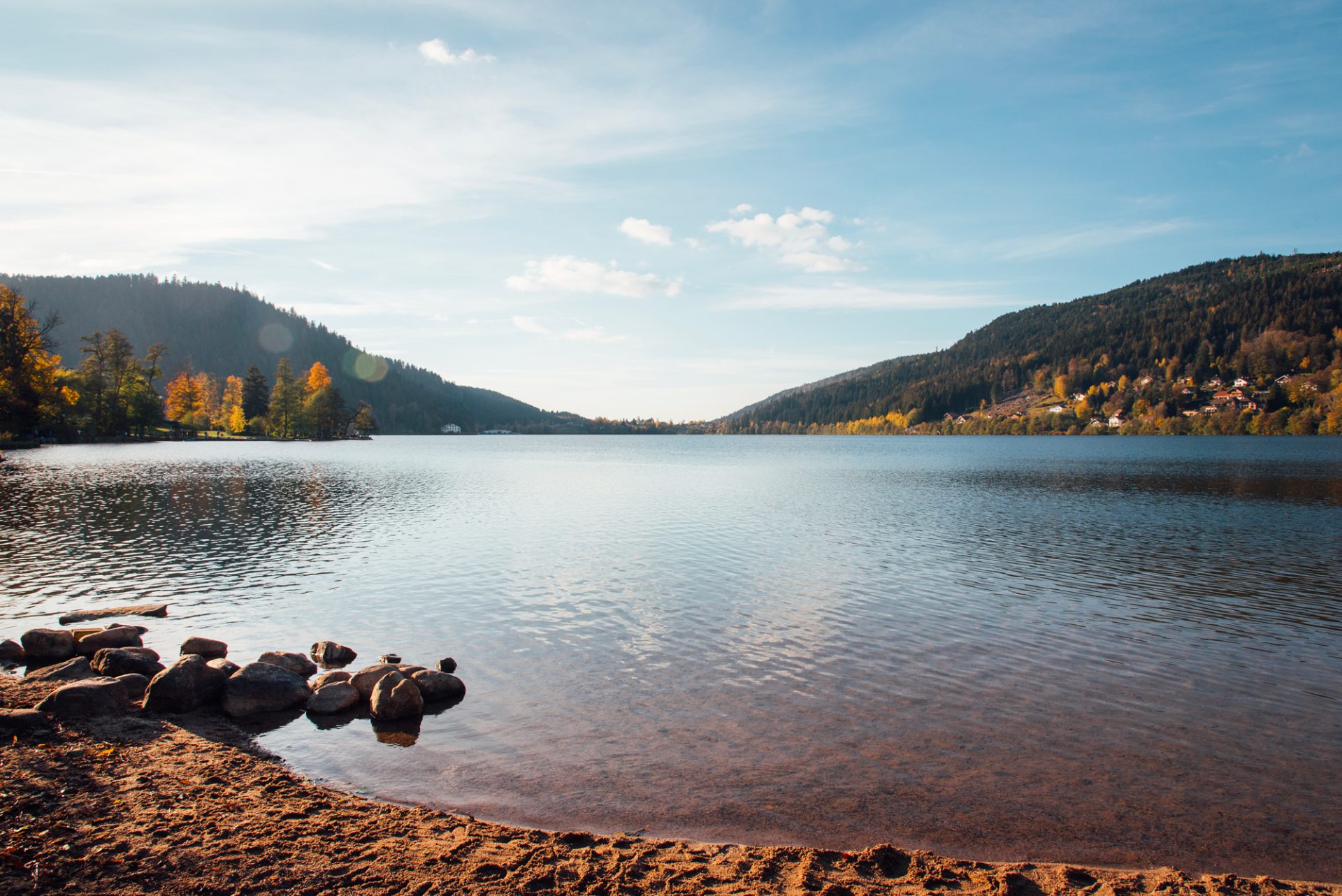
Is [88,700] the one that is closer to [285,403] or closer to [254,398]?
[285,403]

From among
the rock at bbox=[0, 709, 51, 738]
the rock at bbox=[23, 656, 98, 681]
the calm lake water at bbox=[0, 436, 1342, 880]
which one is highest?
the rock at bbox=[0, 709, 51, 738]

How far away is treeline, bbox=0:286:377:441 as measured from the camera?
3494 inches

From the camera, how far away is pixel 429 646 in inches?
756

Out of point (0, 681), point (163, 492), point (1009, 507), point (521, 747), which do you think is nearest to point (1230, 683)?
point (521, 747)

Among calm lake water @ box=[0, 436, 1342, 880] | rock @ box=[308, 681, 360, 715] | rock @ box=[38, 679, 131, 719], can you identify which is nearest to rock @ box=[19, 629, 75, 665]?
calm lake water @ box=[0, 436, 1342, 880]

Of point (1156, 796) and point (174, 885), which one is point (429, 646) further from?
point (1156, 796)

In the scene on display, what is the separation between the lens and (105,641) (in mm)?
17656

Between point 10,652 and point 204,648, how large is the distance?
4.56 meters

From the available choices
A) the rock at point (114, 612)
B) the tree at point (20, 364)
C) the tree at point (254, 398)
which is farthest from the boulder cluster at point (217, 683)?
the tree at point (254, 398)

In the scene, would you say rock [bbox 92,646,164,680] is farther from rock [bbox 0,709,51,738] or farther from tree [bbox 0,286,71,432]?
tree [bbox 0,286,71,432]

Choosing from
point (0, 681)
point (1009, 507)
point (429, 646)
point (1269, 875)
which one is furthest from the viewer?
point (1009, 507)

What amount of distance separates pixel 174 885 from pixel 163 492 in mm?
57761

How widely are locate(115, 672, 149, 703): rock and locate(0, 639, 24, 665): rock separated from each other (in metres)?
4.30

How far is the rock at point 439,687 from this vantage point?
15250mm
